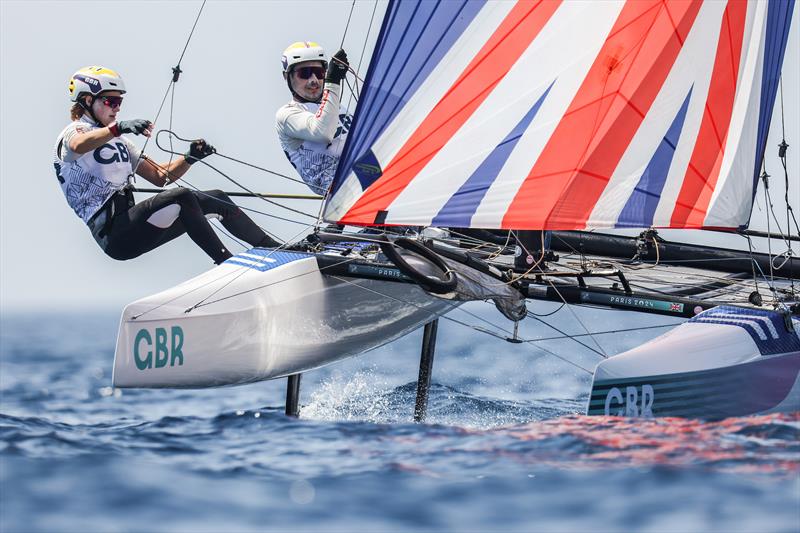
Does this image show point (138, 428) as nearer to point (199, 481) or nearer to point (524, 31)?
point (199, 481)

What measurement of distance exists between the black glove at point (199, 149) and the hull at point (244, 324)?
523mm

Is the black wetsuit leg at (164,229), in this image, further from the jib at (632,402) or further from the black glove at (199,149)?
the jib at (632,402)

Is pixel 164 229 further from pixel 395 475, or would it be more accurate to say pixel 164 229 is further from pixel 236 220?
pixel 395 475

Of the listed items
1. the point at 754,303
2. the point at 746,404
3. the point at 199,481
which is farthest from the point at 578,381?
the point at 199,481

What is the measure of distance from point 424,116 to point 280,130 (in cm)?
143

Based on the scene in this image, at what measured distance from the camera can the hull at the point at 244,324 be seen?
540cm

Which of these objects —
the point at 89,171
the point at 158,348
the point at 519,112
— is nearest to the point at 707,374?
the point at 519,112

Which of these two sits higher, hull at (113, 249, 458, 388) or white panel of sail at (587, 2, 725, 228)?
white panel of sail at (587, 2, 725, 228)

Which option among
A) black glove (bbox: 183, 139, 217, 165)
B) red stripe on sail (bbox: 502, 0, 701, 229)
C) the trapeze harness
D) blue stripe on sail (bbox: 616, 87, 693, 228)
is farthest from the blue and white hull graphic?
black glove (bbox: 183, 139, 217, 165)

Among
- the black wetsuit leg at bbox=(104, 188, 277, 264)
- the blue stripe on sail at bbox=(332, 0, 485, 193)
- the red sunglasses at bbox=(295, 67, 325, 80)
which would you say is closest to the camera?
the blue stripe on sail at bbox=(332, 0, 485, 193)

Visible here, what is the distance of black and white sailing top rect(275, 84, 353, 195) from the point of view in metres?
6.09

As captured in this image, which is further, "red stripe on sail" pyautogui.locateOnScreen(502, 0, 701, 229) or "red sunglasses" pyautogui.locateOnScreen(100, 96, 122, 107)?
"red sunglasses" pyautogui.locateOnScreen(100, 96, 122, 107)

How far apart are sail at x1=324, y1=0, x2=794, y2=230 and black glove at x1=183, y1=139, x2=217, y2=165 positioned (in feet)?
3.55

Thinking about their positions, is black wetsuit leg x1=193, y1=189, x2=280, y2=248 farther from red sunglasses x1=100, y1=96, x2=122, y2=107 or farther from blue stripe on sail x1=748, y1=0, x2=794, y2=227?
blue stripe on sail x1=748, y1=0, x2=794, y2=227
